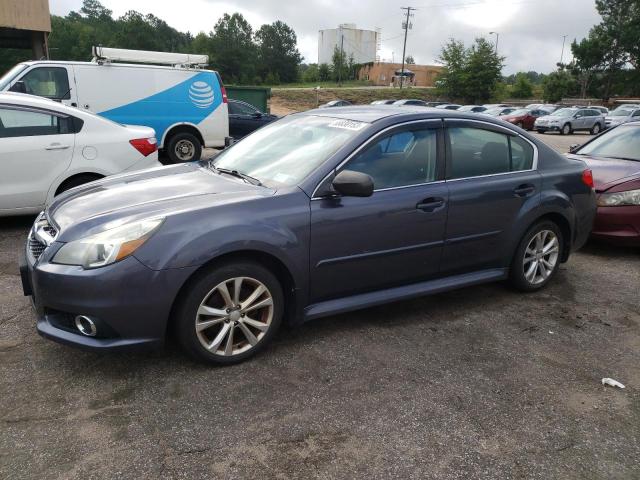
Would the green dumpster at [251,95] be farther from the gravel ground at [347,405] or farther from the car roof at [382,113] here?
the gravel ground at [347,405]

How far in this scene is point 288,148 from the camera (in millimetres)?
3904

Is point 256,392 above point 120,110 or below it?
below

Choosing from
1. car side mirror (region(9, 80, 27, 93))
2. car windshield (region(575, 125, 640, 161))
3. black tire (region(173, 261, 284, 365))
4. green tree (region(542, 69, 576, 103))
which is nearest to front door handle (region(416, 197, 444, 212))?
black tire (region(173, 261, 284, 365))

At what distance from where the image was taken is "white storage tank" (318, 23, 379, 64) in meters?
104

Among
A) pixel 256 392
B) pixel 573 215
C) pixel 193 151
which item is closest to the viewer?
pixel 256 392

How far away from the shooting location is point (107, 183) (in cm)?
388

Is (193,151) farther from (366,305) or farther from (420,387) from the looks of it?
(420,387)

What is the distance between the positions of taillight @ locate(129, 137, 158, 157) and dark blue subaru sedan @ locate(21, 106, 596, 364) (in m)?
2.51

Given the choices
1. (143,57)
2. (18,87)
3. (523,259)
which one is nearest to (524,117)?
(143,57)

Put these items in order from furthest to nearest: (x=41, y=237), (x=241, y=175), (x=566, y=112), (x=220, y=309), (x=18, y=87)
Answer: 1. (x=566, y=112)
2. (x=18, y=87)
3. (x=241, y=175)
4. (x=41, y=237)
5. (x=220, y=309)

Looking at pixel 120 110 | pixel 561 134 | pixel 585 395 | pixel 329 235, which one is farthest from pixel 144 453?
pixel 561 134

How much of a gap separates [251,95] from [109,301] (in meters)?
18.6

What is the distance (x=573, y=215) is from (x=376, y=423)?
3.00 meters

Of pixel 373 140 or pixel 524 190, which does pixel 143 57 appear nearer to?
pixel 373 140
